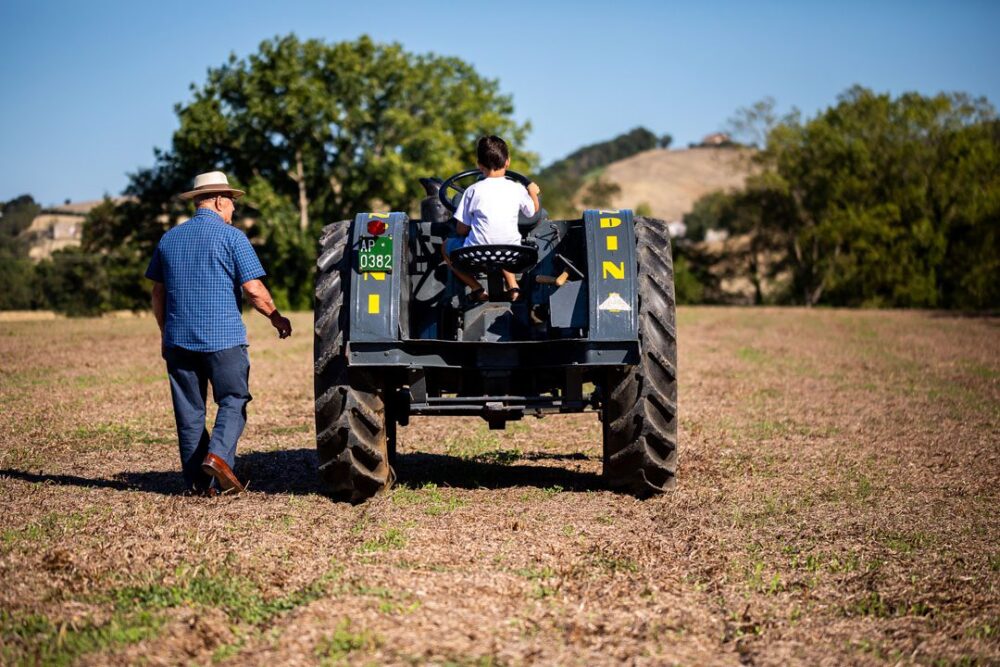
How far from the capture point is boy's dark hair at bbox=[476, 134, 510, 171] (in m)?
7.73

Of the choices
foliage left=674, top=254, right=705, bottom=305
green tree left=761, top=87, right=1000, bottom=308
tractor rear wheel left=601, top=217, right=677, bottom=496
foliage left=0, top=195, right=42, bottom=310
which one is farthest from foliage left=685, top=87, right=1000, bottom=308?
tractor rear wheel left=601, top=217, right=677, bottom=496

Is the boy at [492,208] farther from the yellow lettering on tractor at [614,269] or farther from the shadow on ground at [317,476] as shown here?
the shadow on ground at [317,476]

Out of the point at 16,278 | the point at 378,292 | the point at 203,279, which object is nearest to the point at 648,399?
the point at 378,292

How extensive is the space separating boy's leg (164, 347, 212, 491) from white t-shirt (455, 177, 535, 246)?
2.03 m

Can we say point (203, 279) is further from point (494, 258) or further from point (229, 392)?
point (494, 258)

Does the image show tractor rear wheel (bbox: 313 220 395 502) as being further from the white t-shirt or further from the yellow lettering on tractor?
the yellow lettering on tractor

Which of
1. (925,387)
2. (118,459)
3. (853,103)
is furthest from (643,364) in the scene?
(853,103)

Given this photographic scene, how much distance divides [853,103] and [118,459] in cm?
6055

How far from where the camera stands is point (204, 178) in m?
8.12

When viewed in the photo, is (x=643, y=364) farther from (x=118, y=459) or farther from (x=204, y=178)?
(x=118, y=459)

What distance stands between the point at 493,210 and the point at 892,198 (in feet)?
193

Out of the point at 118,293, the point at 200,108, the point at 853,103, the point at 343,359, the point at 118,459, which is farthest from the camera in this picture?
the point at 853,103

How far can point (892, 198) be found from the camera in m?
62.2

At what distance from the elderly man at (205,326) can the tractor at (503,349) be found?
2.09ft
